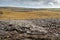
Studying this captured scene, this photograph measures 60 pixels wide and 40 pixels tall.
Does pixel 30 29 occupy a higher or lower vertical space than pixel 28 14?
lower

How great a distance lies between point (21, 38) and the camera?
1.88 metres

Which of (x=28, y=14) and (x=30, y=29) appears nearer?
(x=30, y=29)

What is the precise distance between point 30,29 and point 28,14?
287mm

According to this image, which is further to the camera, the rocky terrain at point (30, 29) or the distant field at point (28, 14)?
the distant field at point (28, 14)

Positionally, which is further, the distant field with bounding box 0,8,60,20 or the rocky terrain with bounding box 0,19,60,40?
the distant field with bounding box 0,8,60,20

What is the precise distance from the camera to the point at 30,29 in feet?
6.59

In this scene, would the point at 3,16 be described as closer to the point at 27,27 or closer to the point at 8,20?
the point at 8,20

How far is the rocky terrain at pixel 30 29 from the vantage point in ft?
6.26

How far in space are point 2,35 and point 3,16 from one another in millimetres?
348

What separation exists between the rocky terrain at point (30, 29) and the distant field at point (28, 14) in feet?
0.25

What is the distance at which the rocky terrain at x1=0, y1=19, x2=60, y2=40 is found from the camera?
75.1 inches

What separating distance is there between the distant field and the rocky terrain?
75 millimetres

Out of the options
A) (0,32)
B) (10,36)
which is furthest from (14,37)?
(0,32)

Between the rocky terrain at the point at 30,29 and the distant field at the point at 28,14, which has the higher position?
the distant field at the point at 28,14
